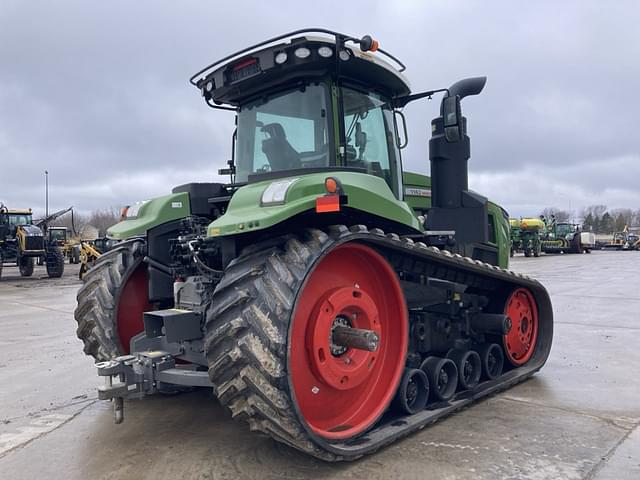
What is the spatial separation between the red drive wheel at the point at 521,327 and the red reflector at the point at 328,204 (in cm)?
309

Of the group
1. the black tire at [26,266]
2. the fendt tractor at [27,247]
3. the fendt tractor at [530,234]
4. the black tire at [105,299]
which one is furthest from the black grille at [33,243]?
the fendt tractor at [530,234]

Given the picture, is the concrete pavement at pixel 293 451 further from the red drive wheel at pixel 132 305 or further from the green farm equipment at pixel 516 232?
the green farm equipment at pixel 516 232

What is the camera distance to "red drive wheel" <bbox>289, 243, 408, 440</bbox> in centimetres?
349

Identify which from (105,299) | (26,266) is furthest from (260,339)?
(26,266)

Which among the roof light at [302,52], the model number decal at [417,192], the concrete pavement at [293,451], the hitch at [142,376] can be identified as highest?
the roof light at [302,52]

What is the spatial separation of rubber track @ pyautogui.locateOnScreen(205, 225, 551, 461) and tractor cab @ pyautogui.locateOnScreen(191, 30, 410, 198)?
101 centimetres

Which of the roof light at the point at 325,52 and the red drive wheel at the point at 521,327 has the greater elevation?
the roof light at the point at 325,52

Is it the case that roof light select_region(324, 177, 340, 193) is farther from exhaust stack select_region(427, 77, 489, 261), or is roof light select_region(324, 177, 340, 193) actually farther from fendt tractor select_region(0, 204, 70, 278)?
fendt tractor select_region(0, 204, 70, 278)

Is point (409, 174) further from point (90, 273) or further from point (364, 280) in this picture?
point (90, 273)

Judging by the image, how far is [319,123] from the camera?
4148 millimetres

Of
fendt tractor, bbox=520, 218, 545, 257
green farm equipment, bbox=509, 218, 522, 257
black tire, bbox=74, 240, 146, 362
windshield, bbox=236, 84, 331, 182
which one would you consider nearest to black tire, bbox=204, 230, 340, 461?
windshield, bbox=236, 84, 331, 182

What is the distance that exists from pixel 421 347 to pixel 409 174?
1817 mm

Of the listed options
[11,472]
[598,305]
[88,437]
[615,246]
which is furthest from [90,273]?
[615,246]

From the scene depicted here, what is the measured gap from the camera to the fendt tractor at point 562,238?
1575 inches
